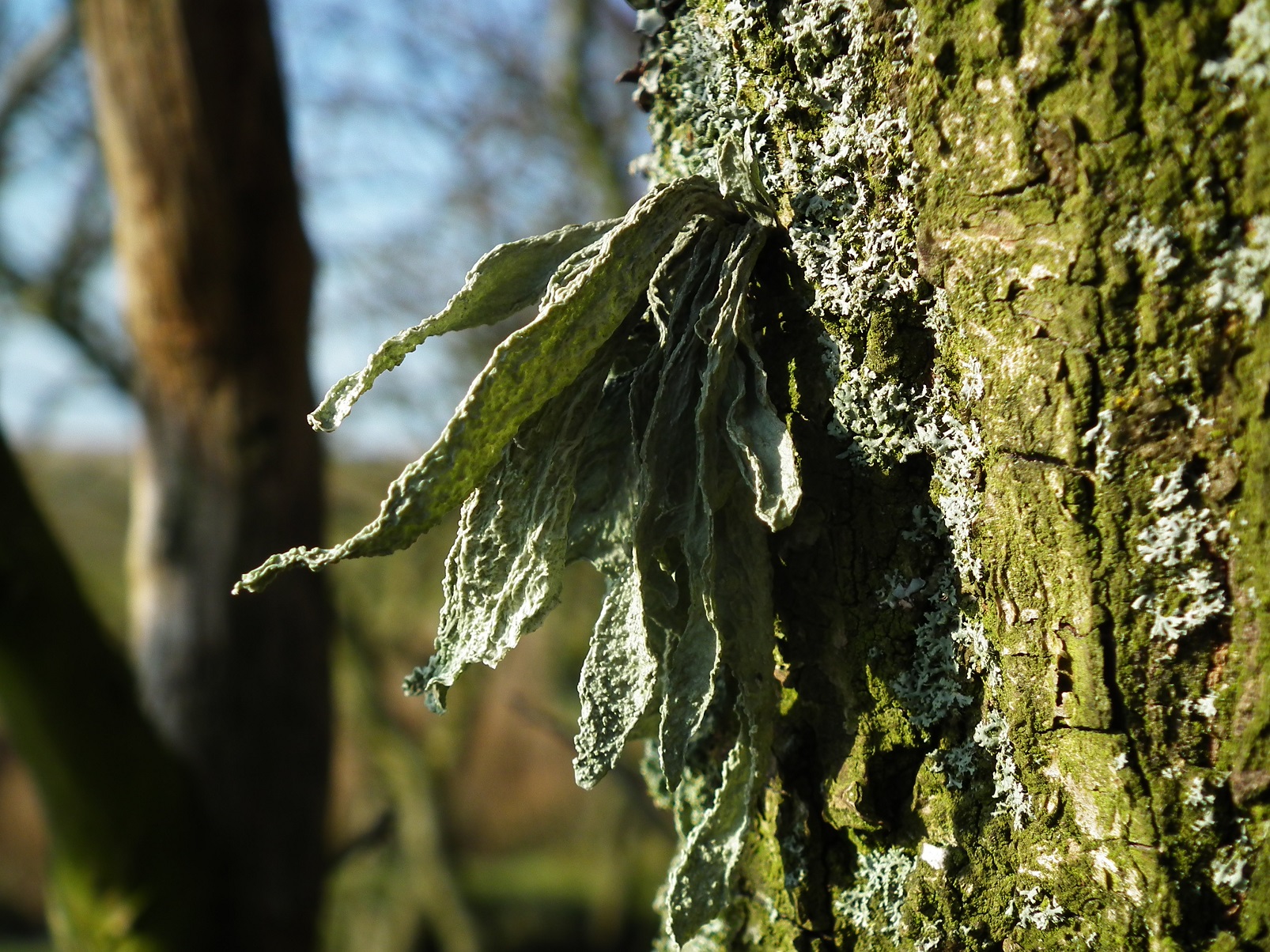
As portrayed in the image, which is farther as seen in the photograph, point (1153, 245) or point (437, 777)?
point (437, 777)

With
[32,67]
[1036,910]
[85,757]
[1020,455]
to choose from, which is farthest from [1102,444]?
[32,67]

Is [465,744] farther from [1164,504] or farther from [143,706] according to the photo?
[1164,504]

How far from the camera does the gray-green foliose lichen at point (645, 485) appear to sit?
677 mm

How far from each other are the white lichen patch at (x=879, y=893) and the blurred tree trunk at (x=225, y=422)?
6.08 feet

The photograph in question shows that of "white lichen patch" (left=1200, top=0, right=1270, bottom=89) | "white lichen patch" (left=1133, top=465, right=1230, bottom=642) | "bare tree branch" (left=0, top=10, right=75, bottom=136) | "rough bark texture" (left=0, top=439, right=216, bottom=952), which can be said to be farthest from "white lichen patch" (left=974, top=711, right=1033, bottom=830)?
"bare tree branch" (left=0, top=10, right=75, bottom=136)

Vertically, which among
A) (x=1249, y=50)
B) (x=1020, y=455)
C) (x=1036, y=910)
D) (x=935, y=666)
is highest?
(x=1249, y=50)

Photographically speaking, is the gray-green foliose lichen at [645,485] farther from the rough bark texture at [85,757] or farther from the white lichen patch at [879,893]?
the rough bark texture at [85,757]

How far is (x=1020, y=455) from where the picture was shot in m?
0.60

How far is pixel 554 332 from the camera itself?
647mm

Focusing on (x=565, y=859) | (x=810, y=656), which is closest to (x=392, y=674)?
(x=565, y=859)

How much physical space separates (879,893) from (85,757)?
178 centimetres

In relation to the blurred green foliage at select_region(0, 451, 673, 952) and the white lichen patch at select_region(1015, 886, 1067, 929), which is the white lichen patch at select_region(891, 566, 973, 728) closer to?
the white lichen patch at select_region(1015, 886, 1067, 929)

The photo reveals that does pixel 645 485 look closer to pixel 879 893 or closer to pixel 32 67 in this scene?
pixel 879 893

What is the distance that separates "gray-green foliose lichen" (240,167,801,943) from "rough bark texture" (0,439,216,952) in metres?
1.56
